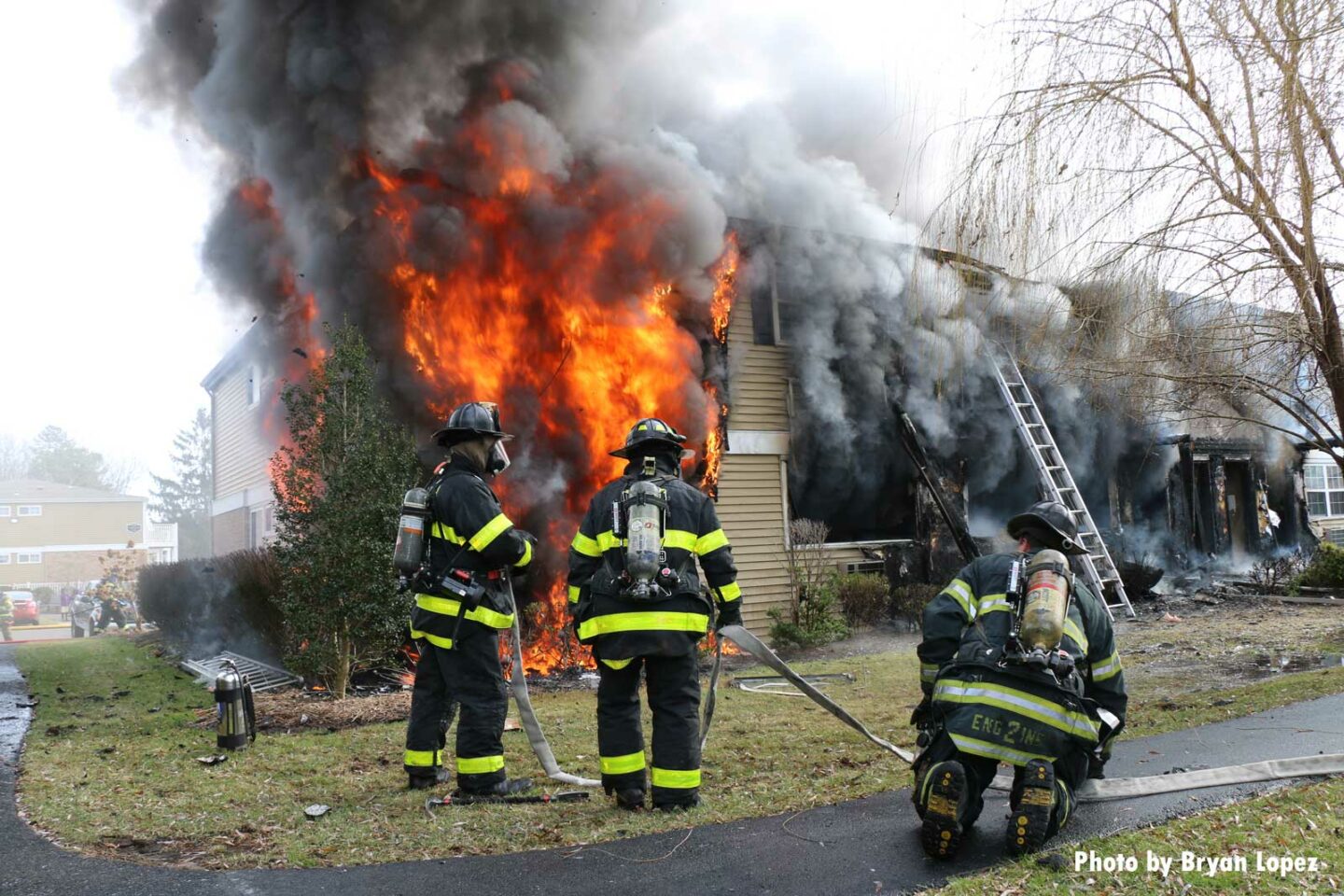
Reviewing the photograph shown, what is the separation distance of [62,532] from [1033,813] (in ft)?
171

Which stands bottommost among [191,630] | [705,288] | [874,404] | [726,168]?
[191,630]

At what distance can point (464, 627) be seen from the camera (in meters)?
4.87

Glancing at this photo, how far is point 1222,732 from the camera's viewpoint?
17.9 feet

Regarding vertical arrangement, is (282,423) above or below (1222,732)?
above

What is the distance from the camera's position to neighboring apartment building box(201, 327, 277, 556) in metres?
16.3

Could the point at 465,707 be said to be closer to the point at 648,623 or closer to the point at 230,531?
the point at 648,623

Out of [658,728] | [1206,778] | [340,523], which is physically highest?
→ [340,523]

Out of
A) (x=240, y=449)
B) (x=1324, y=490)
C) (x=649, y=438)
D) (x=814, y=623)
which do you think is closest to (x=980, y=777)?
(x=649, y=438)

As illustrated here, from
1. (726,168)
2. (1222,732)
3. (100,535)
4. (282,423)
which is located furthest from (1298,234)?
(100,535)

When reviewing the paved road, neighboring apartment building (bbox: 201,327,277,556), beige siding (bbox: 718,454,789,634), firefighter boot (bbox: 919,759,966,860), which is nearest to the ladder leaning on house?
beige siding (bbox: 718,454,789,634)

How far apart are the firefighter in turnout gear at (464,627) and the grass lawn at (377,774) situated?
10.7 inches

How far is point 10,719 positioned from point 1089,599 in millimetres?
7920

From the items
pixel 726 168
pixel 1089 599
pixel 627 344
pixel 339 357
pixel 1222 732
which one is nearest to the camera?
pixel 1089 599

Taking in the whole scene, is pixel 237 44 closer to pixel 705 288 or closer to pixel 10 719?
pixel 705 288
